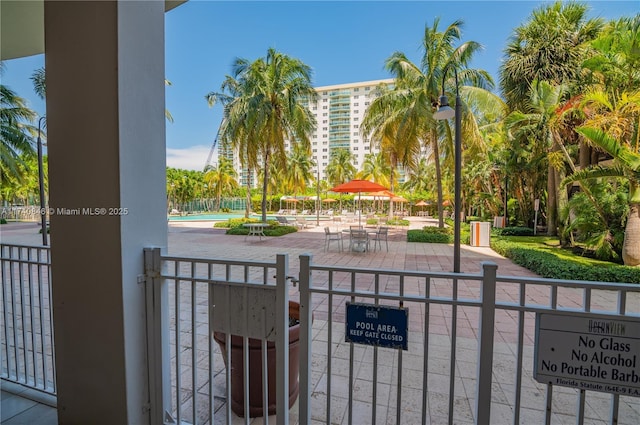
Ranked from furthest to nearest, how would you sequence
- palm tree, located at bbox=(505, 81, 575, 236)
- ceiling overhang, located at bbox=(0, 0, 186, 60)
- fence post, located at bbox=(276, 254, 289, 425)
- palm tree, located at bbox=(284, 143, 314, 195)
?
palm tree, located at bbox=(284, 143, 314, 195)
palm tree, located at bbox=(505, 81, 575, 236)
ceiling overhang, located at bbox=(0, 0, 186, 60)
fence post, located at bbox=(276, 254, 289, 425)

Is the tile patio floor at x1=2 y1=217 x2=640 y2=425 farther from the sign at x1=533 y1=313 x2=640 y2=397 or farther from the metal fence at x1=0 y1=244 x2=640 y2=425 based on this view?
the sign at x1=533 y1=313 x2=640 y2=397

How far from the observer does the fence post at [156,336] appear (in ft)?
6.15

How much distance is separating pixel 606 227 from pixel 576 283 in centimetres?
916

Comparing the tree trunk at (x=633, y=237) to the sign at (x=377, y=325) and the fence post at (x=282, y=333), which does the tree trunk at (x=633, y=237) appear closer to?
the sign at (x=377, y=325)

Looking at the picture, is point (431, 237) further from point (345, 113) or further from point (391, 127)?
point (345, 113)

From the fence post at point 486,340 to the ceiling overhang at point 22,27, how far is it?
298 centimetres

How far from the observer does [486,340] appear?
1508 millimetres

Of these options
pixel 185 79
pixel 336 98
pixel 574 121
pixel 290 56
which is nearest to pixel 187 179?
pixel 185 79

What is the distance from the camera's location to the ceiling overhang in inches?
100.0

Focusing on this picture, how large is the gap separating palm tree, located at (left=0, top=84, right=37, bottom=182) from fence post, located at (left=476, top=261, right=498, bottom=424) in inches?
695

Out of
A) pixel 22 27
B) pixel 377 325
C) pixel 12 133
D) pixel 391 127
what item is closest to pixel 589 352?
pixel 377 325

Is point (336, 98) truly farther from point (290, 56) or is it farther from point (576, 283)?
point (576, 283)

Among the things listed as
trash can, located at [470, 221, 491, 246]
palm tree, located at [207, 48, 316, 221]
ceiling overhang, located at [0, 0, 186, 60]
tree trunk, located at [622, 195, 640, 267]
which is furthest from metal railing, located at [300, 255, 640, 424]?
palm tree, located at [207, 48, 316, 221]

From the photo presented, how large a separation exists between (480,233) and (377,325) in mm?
11458
